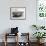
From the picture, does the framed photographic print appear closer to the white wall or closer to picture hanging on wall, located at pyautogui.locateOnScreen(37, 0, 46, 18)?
picture hanging on wall, located at pyautogui.locateOnScreen(37, 0, 46, 18)

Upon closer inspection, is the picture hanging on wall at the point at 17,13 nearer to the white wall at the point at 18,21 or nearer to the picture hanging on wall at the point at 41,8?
the white wall at the point at 18,21

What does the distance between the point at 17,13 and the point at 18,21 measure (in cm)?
39

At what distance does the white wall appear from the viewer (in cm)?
727

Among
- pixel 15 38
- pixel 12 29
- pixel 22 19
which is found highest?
pixel 22 19

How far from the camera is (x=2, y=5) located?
725 centimetres

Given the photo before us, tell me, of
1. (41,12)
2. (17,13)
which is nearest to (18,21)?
(17,13)

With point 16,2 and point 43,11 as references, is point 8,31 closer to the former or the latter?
point 16,2

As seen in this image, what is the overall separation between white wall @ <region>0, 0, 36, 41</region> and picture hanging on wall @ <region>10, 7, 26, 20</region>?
145mm

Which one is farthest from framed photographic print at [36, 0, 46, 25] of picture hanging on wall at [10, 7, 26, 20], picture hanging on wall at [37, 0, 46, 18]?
picture hanging on wall at [10, 7, 26, 20]

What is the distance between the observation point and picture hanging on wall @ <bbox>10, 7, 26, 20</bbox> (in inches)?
286

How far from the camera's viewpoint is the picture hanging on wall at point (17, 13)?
23.8ft

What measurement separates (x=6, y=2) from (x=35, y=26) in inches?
71.1

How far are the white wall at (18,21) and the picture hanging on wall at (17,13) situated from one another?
145 millimetres

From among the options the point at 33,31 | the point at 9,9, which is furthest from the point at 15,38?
the point at 9,9
